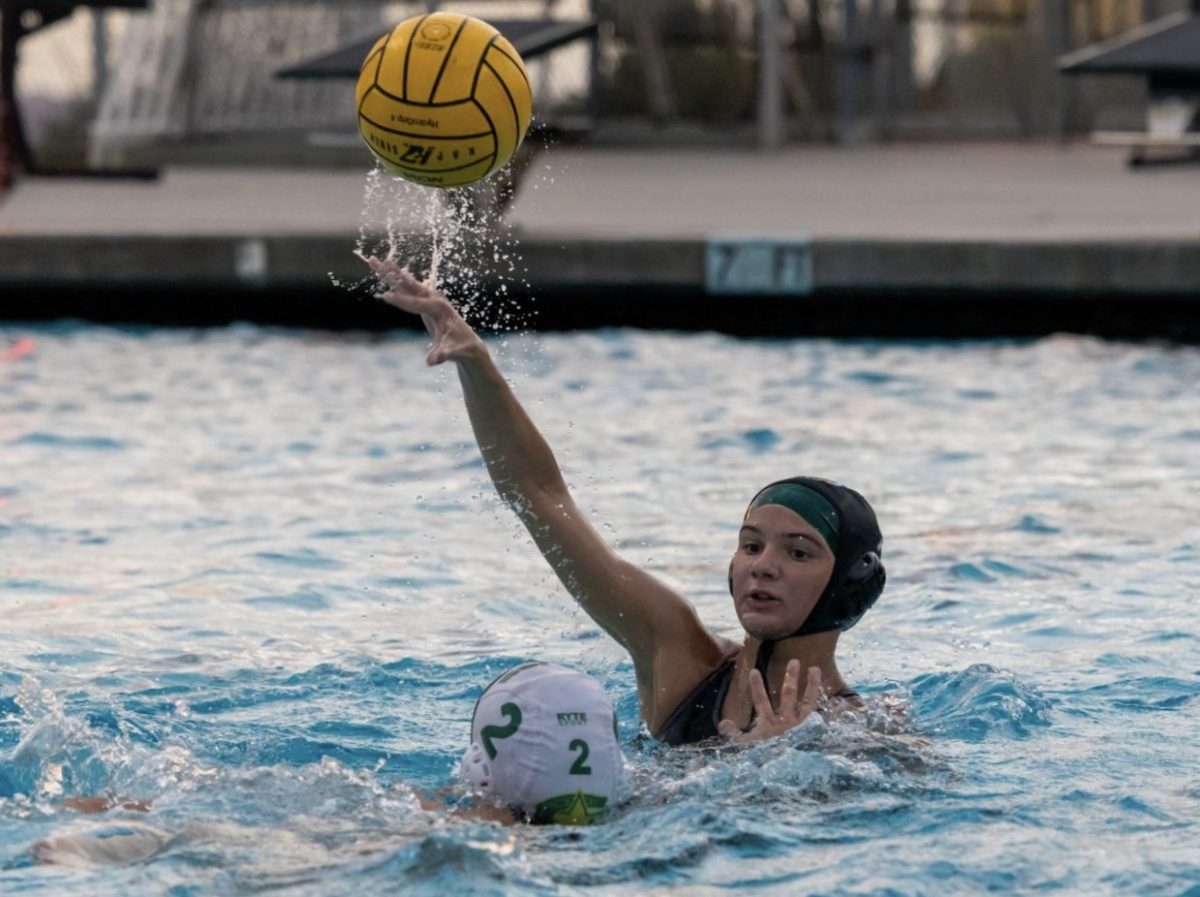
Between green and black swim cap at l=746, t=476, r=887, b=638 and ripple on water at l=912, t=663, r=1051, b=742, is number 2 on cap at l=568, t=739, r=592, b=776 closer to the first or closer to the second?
green and black swim cap at l=746, t=476, r=887, b=638

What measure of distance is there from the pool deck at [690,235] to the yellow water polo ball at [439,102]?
242 inches

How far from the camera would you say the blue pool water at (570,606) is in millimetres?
4160

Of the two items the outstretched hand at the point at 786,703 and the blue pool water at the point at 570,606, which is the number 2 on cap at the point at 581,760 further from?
the outstretched hand at the point at 786,703

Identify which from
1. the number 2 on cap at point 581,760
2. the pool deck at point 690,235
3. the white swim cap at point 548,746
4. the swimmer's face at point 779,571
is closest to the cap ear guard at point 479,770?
the white swim cap at point 548,746

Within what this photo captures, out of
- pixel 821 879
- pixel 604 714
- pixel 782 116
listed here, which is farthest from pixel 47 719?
pixel 782 116

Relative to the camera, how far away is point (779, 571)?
4363 millimetres

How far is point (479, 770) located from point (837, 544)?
0.90 metres

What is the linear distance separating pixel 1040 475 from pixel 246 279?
508cm

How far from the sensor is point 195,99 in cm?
1825

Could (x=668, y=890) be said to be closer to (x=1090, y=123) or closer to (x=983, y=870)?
(x=983, y=870)

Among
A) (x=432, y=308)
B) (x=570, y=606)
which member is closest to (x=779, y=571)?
(x=432, y=308)

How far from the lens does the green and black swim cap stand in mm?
4395

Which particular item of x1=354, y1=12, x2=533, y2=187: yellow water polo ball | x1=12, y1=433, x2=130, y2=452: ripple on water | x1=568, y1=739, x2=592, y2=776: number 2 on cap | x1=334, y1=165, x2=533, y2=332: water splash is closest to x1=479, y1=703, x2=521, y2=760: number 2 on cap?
x1=568, y1=739, x2=592, y2=776: number 2 on cap

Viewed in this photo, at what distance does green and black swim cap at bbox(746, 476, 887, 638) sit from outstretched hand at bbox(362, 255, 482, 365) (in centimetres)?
72
